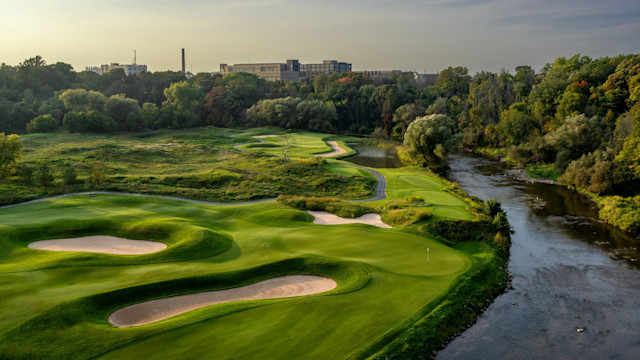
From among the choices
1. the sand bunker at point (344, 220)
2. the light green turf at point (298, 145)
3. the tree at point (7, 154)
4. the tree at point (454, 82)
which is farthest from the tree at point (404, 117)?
the tree at point (7, 154)

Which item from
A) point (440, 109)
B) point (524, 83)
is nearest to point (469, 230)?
point (440, 109)

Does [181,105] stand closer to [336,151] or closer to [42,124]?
[42,124]

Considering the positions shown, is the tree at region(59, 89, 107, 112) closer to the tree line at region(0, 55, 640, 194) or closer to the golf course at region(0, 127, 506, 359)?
the tree line at region(0, 55, 640, 194)

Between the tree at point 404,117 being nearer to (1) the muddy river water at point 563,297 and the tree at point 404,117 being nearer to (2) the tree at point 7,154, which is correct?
(1) the muddy river water at point 563,297

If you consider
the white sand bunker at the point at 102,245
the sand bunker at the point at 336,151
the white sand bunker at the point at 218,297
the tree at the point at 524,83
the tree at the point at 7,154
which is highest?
the tree at the point at 524,83

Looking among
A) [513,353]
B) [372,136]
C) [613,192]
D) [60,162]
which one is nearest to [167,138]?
[60,162]

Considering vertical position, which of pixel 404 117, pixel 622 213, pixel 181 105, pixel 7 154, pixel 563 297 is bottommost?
pixel 563 297
